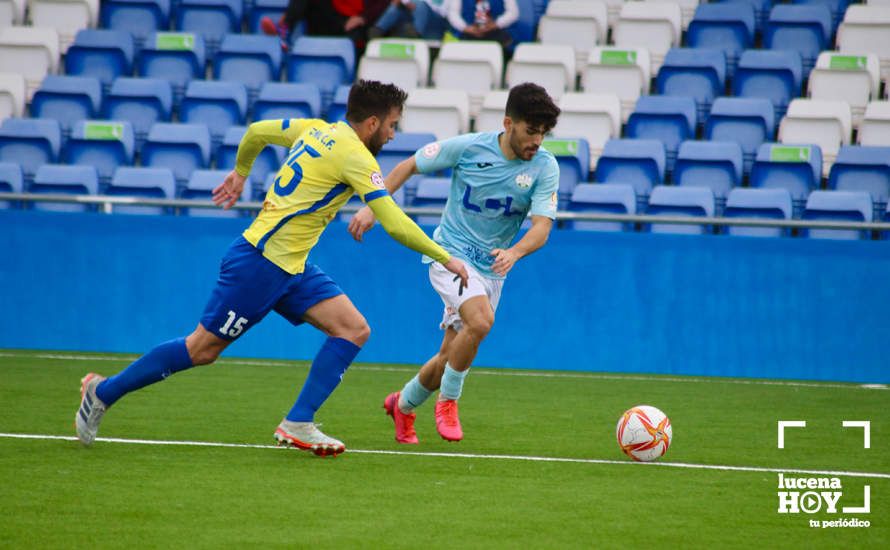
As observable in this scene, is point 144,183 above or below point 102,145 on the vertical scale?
below

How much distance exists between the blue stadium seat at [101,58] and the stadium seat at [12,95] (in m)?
0.68

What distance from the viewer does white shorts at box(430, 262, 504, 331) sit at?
759 cm

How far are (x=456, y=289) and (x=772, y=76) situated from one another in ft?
26.7

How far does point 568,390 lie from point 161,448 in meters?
4.41

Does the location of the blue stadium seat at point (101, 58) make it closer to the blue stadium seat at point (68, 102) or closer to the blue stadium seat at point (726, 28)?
the blue stadium seat at point (68, 102)

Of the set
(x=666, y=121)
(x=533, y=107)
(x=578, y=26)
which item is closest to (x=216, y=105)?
(x=578, y=26)

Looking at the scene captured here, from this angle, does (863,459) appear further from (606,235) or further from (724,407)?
(606,235)

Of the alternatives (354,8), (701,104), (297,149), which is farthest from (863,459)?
(354,8)

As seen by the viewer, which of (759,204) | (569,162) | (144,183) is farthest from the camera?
(144,183)

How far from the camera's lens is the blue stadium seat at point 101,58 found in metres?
15.8

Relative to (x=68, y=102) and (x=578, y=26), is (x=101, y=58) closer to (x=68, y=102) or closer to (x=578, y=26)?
(x=68, y=102)

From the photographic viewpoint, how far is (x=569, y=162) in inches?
521

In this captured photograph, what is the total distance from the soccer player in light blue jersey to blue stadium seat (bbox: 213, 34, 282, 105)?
26.8 ft

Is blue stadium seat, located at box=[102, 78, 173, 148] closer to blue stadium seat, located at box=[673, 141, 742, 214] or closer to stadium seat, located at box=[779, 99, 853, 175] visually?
blue stadium seat, located at box=[673, 141, 742, 214]
